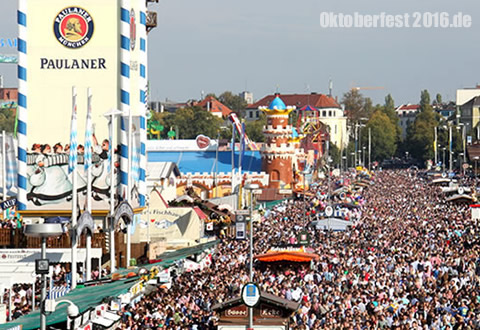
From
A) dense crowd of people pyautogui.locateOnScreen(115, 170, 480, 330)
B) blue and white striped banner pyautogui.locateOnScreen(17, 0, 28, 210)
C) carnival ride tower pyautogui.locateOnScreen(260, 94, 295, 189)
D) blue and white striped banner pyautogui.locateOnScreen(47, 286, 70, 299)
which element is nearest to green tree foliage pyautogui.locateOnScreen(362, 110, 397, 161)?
carnival ride tower pyautogui.locateOnScreen(260, 94, 295, 189)

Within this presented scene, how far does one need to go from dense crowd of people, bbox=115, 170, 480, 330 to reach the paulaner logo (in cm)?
980

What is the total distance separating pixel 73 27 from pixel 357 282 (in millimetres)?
16495

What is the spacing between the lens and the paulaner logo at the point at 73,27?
41.8 metres

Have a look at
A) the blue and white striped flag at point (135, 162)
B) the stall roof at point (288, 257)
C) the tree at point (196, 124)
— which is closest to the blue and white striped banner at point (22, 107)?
the blue and white striped flag at point (135, 162)

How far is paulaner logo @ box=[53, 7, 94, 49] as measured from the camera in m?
41.8

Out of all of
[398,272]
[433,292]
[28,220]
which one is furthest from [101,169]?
[433,292]

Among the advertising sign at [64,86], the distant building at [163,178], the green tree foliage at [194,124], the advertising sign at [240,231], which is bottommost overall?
the advertising sign at [240,231]

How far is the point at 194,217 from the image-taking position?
46.8m

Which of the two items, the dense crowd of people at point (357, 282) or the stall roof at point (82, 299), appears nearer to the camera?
the stall roof at point (82, 299)

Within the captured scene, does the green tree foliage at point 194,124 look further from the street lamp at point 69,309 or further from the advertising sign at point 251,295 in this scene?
the street lamp at point 69,309

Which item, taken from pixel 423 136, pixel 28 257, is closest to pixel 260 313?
pixel 28 257

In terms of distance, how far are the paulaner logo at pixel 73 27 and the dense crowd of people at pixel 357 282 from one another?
980cm

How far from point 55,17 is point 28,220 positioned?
786cm

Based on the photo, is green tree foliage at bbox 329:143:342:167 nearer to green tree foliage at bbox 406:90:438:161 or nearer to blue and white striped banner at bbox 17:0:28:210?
green tree foliage at bbox 406:90:438:161
